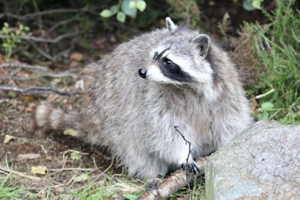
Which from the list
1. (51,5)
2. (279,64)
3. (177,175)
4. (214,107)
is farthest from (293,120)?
(51,5)

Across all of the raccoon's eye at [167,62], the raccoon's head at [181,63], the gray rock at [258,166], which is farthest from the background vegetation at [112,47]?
the raccoon's eye at [167,62]

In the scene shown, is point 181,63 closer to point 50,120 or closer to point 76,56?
point 50,120

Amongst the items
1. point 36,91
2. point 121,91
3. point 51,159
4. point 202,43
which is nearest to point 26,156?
point 51,159

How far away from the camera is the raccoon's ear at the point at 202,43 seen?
346 cm

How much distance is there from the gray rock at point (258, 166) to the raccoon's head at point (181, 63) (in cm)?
57

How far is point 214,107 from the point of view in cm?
373

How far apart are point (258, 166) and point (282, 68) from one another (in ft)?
Answer: 6.62

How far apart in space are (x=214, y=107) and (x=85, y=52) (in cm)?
299

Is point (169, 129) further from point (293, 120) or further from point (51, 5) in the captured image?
point (51, 5)

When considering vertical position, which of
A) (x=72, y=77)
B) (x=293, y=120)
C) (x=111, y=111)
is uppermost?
(x=293, y=120)

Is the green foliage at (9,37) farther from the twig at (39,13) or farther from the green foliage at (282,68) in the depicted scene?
the green foliage at (282,68)

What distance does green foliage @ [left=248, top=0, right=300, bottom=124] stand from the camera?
4.55 metres

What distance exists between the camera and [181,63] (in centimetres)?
344

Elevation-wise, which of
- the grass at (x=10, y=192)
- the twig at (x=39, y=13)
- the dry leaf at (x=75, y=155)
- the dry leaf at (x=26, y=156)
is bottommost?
the dry leaf at (x=26, y=156)
